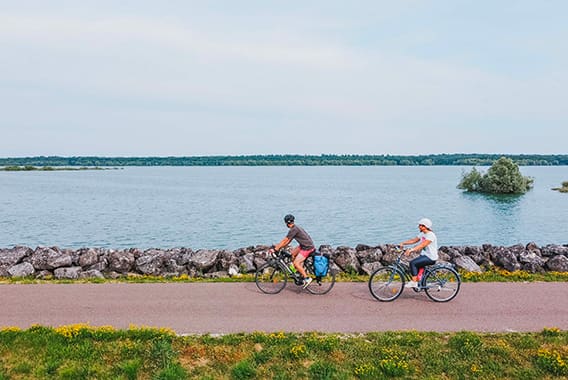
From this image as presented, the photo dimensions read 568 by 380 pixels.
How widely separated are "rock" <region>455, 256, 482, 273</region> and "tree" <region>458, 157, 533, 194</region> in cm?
7037

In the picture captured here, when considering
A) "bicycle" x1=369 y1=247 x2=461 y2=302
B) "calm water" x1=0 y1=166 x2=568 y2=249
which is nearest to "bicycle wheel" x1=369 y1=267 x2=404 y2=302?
"bicycle" x1=369 y1=247 x2=461 y2=302

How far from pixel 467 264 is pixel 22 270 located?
1193 centimetres

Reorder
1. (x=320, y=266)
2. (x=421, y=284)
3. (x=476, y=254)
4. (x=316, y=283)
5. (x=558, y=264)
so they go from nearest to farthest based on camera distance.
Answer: (x=421, y=284) → (x=320, y=266) → (x=316, y=283) → (x=558, y=264) → (x=476, y=254)

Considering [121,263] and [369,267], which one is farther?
[121,263]

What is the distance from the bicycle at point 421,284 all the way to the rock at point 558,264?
525 centimetres

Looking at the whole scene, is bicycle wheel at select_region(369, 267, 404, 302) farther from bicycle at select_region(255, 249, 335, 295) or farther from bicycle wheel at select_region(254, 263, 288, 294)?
bicycle wheel at select_region(254, 263, 288, 294)

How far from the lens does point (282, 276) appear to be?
11023 mm

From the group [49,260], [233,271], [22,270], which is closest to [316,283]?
[233,271]

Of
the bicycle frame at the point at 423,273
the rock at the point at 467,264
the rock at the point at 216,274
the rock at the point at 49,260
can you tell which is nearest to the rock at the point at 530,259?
the rock at the point at 467,264

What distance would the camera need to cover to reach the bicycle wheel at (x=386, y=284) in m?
10.3

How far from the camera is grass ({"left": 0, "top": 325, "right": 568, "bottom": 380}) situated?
6.92 metres

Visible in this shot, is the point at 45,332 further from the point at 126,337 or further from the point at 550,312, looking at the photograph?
the point at 550,312

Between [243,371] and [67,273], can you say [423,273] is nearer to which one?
[243,371]

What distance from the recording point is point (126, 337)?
785 centimetres
